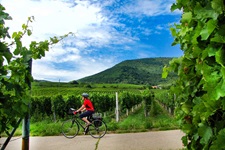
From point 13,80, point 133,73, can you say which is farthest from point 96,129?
point 133,73

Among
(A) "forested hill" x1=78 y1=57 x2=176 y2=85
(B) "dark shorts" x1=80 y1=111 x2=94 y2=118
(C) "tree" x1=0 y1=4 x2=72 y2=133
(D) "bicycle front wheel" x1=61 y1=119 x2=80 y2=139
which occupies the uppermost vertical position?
(A) "forested hill" x1=78 y1=57 x2=176 y2=85

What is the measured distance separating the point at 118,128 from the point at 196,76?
10.5m

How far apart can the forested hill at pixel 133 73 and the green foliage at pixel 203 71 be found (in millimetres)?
81544

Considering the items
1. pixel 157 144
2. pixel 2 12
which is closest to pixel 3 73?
pixel 2 12

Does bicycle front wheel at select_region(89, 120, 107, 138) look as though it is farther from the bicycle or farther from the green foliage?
the green foliage

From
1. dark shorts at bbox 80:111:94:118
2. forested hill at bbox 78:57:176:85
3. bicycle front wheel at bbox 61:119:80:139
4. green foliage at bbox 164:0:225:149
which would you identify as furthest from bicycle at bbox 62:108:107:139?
forested hill at bbox 78:57:176:85

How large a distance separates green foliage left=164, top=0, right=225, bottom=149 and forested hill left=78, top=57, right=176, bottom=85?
81544 millimetres

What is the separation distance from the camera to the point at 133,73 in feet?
367

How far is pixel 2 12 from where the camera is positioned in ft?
7.25

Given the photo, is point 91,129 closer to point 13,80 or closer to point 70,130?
point 70,130

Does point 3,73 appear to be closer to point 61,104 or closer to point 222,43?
point 222,43

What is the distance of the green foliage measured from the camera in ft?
6.43

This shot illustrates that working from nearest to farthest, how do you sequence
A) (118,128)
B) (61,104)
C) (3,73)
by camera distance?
1. (3,73)
2. (118,128)
3. (61,104)

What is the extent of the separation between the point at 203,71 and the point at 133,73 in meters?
110
